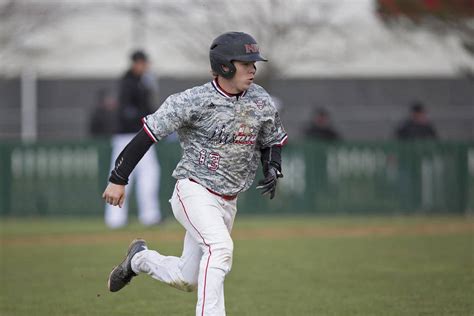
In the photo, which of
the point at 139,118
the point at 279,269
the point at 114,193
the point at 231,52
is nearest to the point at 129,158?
the point at 114,193

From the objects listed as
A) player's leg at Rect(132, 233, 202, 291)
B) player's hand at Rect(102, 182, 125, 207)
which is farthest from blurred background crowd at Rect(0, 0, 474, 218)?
player's hand at Rect(102, 182, 125, 207)

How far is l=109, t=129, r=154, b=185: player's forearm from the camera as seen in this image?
6.98 metres

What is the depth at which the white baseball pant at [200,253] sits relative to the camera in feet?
21.8

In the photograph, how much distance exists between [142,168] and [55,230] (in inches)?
74.2

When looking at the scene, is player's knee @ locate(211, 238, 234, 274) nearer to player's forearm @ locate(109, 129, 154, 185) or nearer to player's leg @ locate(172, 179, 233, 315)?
player's leg @ locate(172, 179, 233, 315)

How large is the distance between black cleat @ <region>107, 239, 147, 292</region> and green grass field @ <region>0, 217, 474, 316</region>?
0.97 feet

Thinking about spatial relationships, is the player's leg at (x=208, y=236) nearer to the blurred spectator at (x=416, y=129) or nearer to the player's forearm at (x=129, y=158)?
the player's forearm at (x=129, y=158)

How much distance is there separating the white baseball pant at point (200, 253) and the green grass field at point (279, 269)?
2.15 ft

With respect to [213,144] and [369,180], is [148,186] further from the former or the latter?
[213,144]

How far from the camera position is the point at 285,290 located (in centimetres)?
927

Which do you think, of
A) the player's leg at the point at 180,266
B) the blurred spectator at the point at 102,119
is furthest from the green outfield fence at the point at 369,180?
the player's leg at the point at 180,266

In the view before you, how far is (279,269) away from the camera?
1091 cm

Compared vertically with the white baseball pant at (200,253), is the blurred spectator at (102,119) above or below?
above

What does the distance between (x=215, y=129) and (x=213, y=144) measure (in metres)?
0.11
